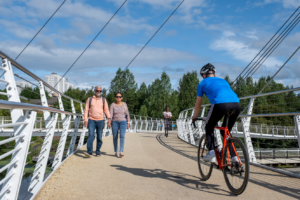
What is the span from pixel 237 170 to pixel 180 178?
4.11ft

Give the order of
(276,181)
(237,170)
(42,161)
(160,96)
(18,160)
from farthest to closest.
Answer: (160,96) < (276,181) < (42,161) < (237,170) < (18,160)

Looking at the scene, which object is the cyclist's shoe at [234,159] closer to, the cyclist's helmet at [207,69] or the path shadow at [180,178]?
the path shadow at [180,178]

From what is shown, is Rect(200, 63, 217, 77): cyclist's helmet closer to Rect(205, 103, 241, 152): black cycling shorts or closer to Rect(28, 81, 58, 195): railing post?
Rect(205, 103, 241, 152): black cycling shorts

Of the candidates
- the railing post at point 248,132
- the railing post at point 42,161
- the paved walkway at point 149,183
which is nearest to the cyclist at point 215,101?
the paved walkway at point 149,183

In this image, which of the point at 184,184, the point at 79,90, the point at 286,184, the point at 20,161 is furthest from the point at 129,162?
the point at 79,90

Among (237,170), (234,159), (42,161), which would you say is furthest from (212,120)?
(42,161)

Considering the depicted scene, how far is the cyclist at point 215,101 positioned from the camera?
3.57 m

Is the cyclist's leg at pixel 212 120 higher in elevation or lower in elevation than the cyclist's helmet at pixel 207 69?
lower

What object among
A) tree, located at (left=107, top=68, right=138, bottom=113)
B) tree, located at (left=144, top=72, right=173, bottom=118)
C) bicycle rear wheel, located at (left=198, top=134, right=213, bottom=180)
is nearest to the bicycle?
bicycle rear wheel, located at (left=198, top=134, right=213, bottom=180)

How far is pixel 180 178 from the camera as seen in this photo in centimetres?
445

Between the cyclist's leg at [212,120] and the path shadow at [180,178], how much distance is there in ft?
1.75

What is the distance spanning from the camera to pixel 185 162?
605 cm

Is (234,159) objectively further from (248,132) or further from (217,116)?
(248,132)

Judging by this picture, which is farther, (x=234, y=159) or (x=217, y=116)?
(x=217, y=116)
